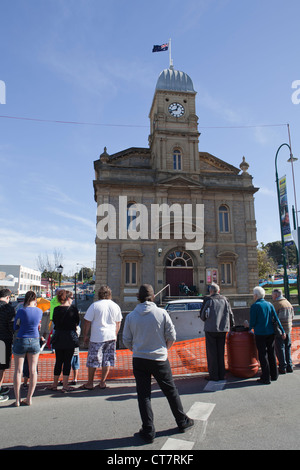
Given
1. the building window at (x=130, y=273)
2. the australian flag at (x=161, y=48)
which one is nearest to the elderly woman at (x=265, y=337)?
the building window at (x=130, y=273)

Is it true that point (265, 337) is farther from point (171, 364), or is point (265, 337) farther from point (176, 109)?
point (176, 109)

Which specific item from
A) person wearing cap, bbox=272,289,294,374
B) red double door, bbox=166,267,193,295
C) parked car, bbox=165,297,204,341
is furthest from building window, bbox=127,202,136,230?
person wearing cap, bbox=272,289,294,374

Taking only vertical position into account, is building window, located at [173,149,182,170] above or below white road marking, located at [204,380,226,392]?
above

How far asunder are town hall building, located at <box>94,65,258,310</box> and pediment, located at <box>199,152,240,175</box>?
99cm

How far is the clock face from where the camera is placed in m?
26.8

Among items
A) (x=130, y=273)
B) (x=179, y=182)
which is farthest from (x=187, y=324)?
(x=179, y=182)

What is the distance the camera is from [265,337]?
6156mm

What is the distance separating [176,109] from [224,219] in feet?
35.4

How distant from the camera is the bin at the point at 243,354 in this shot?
6.38 m

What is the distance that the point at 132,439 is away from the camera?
148 inches

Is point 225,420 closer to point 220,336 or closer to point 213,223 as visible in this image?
point 220,336

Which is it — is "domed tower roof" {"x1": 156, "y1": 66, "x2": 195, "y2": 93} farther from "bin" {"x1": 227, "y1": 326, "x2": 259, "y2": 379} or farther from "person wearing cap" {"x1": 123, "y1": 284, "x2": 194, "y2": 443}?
"person wearing cap" {"x1": 123, "y1": 284, "x2": 194, "y2": 443}
